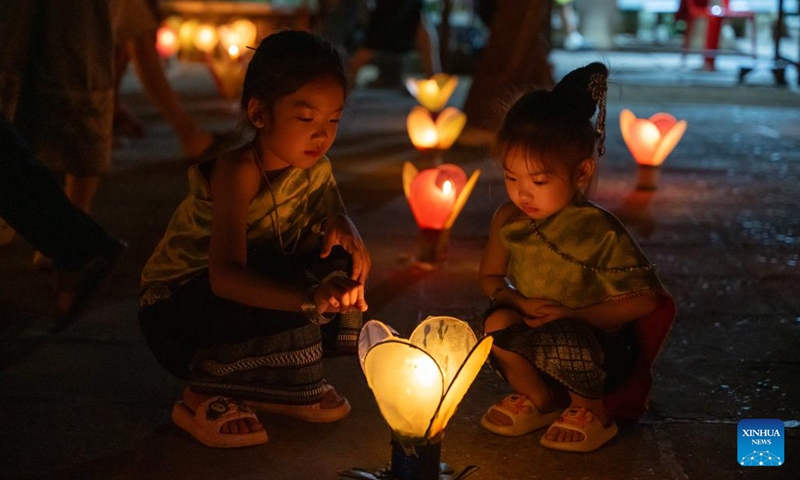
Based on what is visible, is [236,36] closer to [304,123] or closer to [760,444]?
[304,123]

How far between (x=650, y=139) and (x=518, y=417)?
10.8ft

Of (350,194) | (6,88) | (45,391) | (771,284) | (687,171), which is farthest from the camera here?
(687,171)

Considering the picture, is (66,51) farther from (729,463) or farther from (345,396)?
(729,463)

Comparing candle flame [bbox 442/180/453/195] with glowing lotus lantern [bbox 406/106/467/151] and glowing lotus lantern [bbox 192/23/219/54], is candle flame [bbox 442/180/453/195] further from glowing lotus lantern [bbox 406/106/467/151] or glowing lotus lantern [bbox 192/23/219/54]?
glowing lotus lantern [bbox 192/23/219/54]

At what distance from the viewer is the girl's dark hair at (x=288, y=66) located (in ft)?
8.79

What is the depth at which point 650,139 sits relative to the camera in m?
5.77

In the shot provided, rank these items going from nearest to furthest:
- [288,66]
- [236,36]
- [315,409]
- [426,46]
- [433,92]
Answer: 1. [288,66]
2. [315,409]
3. [433,92]
4. [236,36]
5. [426,46]

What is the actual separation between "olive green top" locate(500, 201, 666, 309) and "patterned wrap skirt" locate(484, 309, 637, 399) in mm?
103

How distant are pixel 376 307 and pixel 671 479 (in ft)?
5.18

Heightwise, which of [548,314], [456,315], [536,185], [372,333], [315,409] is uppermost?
[536,185]

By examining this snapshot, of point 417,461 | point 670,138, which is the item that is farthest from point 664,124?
point 417,461

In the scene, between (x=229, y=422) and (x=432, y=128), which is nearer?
(x=229, y=422)

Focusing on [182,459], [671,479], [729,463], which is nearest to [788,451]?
[729,463]

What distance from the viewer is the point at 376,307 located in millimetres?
3922
